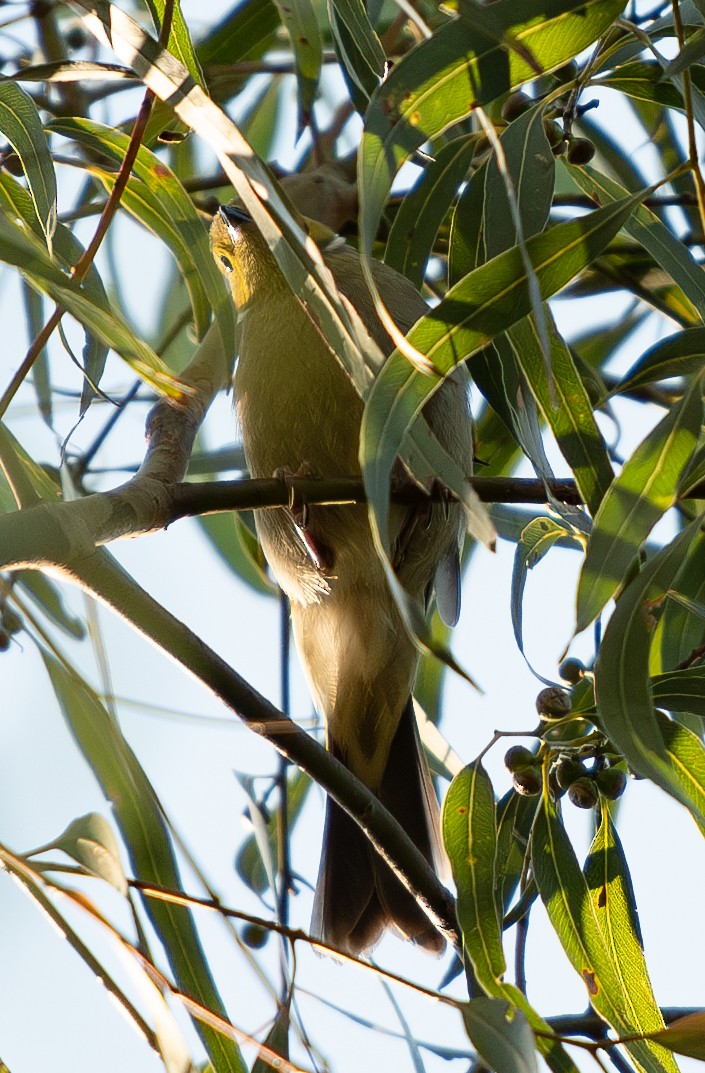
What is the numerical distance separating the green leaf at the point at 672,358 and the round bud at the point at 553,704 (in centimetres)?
41

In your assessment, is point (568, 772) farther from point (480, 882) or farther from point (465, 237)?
point (465, 237)

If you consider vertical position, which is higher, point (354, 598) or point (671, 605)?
point (354, 598)

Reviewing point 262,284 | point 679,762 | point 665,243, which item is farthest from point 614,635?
point 262,284

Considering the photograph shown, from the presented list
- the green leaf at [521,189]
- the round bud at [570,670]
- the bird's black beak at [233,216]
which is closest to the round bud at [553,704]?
the round bud at [570,670]

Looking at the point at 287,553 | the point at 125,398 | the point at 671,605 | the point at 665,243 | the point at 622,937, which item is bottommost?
the point at 622,937

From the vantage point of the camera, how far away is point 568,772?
1583mm

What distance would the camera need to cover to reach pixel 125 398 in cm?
215

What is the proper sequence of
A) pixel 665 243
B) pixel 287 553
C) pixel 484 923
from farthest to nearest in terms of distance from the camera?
pixel 287 553 < pixel 665 243 < pixel 484 923

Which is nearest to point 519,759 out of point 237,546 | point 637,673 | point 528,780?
point 528,780

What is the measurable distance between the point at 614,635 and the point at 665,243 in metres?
0.56

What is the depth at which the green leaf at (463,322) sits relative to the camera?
106cm

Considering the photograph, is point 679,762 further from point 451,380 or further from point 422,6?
point 422,6

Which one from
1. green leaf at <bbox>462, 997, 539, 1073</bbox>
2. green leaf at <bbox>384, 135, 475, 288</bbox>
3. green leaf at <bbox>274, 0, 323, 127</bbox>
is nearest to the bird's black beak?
green leaf at <bbox>274, 0, 323, 127</bbox>

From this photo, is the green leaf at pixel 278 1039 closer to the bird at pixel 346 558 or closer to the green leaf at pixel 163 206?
the bird at pixel 346 558
